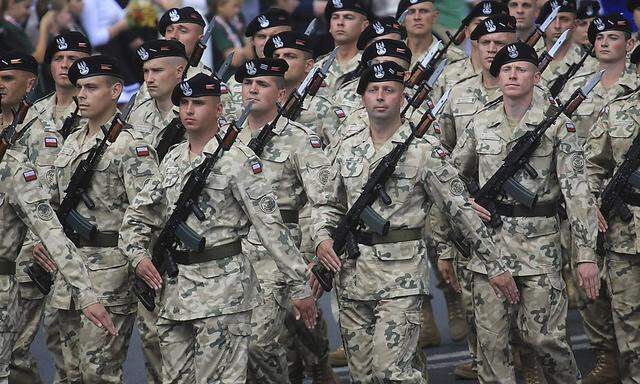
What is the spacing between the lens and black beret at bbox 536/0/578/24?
15188mm

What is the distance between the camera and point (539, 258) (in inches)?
465

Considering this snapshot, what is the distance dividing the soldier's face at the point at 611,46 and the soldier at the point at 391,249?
286cm

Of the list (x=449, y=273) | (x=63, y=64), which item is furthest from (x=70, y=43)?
(x=449, y=273)

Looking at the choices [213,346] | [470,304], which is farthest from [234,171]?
[470,304]

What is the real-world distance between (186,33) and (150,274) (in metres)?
4.09

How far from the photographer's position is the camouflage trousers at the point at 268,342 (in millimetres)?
11789

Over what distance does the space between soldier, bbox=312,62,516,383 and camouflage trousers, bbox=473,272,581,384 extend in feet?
1.33

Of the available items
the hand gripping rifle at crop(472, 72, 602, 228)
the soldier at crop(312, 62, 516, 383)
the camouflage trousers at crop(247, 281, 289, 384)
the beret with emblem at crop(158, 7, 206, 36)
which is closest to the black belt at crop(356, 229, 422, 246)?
the soldier at crop(312, 62, 516, 383)

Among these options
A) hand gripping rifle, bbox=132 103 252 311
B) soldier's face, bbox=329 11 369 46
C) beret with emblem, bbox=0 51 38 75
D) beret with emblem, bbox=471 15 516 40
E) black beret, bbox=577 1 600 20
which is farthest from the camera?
black beret, bbox=577 1 600 20

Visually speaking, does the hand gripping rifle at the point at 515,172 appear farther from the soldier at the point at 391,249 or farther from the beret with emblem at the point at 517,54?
the soldier at the point at 391,249

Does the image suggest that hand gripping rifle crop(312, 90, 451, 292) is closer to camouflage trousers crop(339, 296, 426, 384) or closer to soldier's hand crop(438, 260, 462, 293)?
camouflage trousers crop(339, 296, 426, 384)

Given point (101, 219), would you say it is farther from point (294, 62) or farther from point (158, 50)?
point (294, 62)

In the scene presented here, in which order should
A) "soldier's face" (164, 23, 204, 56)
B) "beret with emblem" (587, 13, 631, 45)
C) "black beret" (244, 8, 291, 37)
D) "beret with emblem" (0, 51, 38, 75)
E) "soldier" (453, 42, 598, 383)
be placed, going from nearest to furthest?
"soldier" (453, 42, 598, 383), "beret with emblem" (0, 51, 38, 75), "beret with emblem" (587, 13, 631, 45), "soldier's face" (164, 23, 204, 56), "black beret" (244, 8, 291, 37)

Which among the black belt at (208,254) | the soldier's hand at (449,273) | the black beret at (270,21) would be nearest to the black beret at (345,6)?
the black beret at (270,21)
